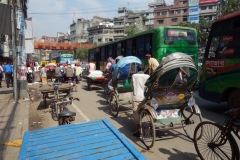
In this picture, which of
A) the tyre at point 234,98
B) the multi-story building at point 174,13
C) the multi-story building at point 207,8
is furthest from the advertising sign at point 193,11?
the tyre at point 234,98

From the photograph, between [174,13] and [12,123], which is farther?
[174,13]

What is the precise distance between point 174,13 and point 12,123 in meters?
61.6

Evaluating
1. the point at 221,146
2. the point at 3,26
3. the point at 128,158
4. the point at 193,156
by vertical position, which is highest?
the point at 3,26

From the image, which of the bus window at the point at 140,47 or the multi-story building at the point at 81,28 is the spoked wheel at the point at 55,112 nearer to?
the bus window at the point at 140,47

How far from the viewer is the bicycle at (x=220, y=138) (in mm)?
3256

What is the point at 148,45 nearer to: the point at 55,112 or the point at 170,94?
the point at 55,112

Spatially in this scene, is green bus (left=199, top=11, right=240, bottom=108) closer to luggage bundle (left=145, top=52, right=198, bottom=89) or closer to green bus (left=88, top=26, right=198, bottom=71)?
green bus (left=88, top=26, right=198, bottom=71)

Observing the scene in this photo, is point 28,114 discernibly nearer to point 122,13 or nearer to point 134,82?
point 134,82

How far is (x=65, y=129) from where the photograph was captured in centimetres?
300

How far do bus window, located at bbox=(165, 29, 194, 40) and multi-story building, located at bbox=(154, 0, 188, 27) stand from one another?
52273mm

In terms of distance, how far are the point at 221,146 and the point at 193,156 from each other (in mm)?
810

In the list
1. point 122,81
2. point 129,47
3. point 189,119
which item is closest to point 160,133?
point 189,119

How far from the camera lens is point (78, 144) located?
8.30 ft

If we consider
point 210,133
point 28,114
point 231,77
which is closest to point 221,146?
point 210,133
